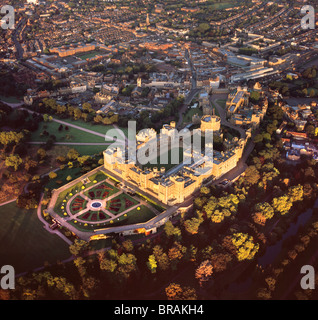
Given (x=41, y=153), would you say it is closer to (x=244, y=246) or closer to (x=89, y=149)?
(x=89, y=149)

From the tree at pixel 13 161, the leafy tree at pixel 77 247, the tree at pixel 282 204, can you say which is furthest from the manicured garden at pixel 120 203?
the tree at pixel 282 204

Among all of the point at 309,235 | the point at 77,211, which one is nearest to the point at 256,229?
the point at 309,235

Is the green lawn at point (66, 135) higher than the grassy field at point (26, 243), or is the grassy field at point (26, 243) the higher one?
the green lawn at point (66, 135)

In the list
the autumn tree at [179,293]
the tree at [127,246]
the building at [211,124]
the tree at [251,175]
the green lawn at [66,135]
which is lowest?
the autumn tree at [179,293]

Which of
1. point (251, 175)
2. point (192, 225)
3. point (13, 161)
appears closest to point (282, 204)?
point (251, 175)

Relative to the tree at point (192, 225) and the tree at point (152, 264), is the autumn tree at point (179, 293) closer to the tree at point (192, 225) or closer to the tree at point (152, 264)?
the tree at point (152, 264)

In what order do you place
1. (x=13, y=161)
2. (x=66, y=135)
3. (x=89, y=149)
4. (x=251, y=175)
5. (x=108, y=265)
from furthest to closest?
(x=66, y=135), (x=89, y=149), (x=13, y=161), (x=251, y=175), (x=108, y=265)

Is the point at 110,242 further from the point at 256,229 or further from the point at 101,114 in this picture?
the point at 101,114

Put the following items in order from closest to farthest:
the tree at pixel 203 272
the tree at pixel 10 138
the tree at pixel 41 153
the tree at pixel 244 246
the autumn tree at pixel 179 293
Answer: the autumn tree at pixel 179 293 < the tree at pixel 203 272 < the tree at pixel 244 246 < the tree at pixel 41 153 < the tree at pixel 10 138

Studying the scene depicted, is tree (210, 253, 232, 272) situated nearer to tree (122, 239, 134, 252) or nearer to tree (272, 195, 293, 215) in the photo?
tree (122, 239, 134, 252)
